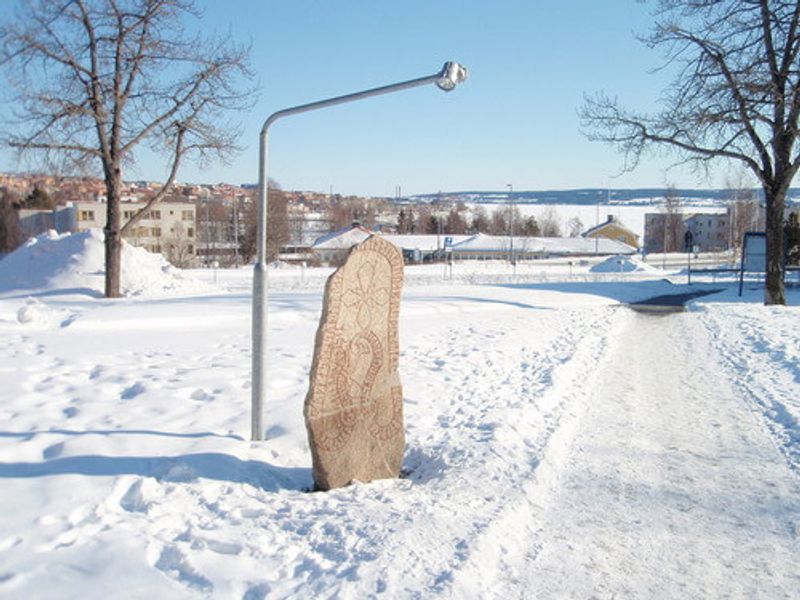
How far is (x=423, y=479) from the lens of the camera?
6.25m

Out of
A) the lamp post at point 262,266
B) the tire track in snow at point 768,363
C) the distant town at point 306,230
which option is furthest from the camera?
the distant town at point 306,230

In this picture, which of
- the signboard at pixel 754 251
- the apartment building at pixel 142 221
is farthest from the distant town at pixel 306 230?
the signboard at pixel 754 251

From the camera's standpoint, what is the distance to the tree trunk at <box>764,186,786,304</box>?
66.5 feet

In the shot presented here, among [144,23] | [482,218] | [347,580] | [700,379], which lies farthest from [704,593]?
[482,218]

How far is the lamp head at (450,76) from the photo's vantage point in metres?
5.77

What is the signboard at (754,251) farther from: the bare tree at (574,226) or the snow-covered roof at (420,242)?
the bare tree at (574,226)

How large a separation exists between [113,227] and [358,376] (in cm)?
1712

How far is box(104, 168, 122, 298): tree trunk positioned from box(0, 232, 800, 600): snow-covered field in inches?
349

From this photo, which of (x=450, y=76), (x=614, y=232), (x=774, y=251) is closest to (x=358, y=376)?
(x=450, y=76)

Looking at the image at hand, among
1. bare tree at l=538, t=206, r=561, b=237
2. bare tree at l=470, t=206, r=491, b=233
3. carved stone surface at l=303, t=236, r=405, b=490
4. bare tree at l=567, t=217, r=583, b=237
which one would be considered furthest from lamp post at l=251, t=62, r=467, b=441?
bare tree at l=567, t=217, r=583, b=237

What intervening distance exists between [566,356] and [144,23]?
15.6m

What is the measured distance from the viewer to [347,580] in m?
4.00

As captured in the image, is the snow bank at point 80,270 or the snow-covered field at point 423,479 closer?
the snow-covered field at point 423,479

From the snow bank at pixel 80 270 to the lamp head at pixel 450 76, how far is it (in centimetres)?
1923
